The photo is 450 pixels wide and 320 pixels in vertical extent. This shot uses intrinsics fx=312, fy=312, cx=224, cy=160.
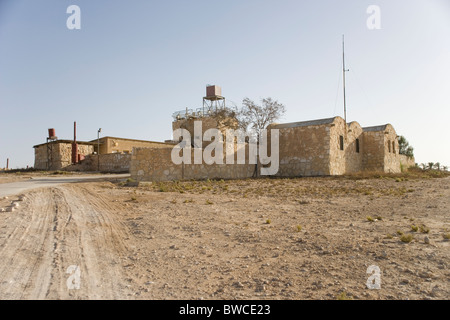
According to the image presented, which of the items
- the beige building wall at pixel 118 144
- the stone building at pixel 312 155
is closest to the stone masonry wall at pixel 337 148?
the stone building at pixel 312 155

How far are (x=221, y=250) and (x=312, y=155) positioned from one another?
17.2 metres

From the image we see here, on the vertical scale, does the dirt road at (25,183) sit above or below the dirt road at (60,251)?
above

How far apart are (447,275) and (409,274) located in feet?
1.49

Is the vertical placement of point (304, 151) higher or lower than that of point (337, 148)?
lower

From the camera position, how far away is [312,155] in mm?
21344

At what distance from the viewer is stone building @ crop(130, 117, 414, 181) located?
1647cm

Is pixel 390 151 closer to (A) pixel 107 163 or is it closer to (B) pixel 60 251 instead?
(A) pixel 107 163

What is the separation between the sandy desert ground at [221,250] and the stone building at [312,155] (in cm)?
712

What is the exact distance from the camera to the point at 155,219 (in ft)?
25.0

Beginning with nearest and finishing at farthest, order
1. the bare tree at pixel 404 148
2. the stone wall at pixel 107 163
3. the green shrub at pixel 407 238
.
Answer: the green shrub at pixel 407 238, the stone wall at pixel 107 163, the bare tree at pixel 404 148

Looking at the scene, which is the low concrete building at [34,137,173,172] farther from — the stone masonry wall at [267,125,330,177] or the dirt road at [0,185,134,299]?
the dirt road at [0,185,134,299]

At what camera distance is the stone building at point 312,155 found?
54.0 feet

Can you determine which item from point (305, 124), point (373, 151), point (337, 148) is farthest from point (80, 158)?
point (373, 151)

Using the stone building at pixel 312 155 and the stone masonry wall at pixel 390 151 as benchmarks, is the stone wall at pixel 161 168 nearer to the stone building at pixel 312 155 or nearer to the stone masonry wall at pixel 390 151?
the stone building at pixel 312 155
